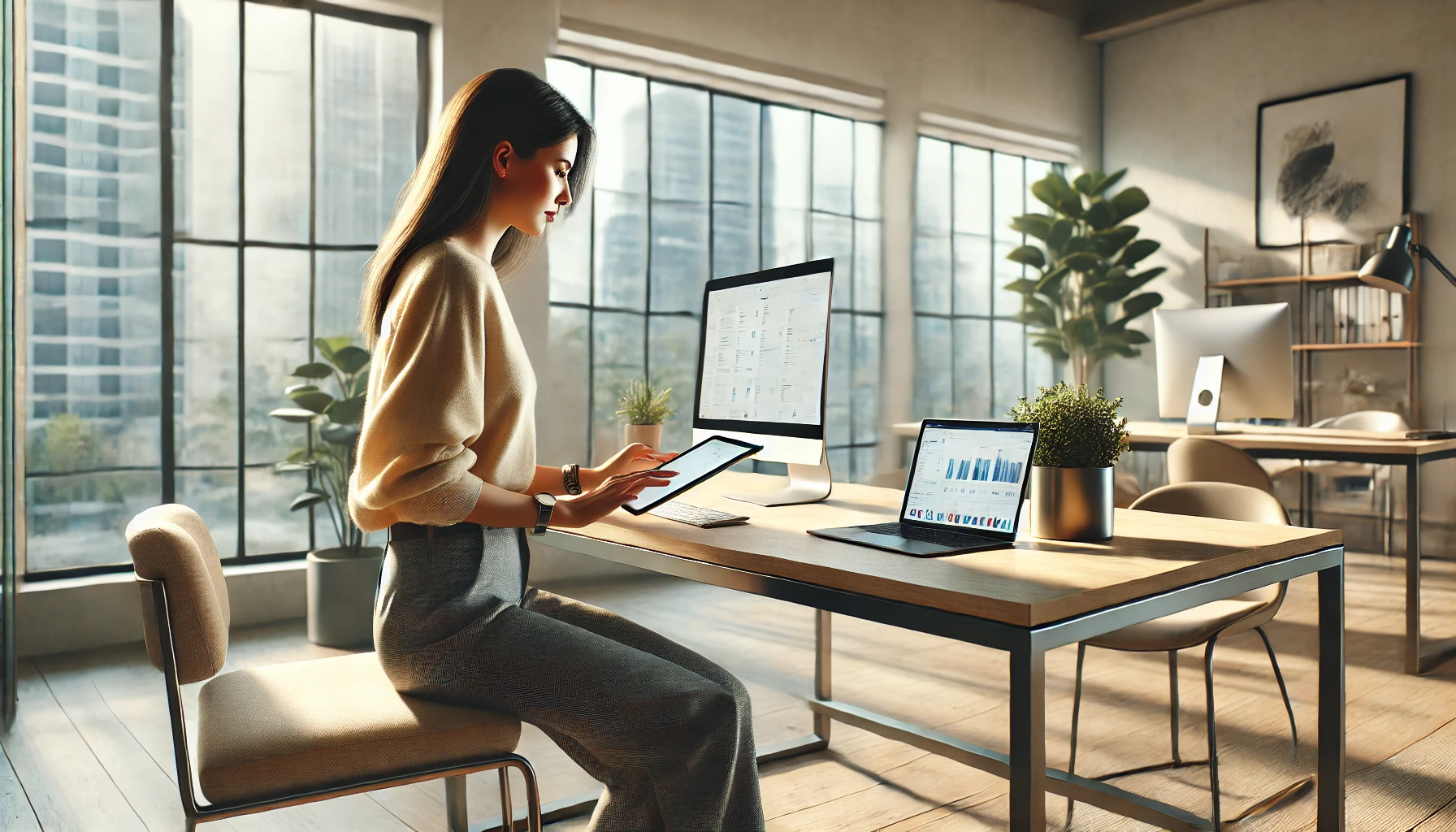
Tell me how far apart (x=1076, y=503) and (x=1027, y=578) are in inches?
13.8

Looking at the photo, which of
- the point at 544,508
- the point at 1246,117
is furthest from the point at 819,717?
the point at 1246,117

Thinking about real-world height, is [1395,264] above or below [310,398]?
above

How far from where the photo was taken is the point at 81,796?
2.30m

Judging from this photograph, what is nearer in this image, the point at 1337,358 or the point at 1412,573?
the point at 1412,573

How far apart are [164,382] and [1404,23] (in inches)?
264

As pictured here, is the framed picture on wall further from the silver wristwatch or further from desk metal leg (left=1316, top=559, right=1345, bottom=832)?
the silver wristwatch

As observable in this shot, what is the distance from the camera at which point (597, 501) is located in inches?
56.9

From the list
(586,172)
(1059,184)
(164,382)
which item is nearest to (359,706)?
(586,172)

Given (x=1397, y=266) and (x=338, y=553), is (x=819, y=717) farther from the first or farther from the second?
(x=1397, y=266)

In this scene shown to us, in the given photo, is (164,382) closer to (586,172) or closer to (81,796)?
(81,796)

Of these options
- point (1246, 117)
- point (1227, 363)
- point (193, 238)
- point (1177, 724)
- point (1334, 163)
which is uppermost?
point (1246, 117)

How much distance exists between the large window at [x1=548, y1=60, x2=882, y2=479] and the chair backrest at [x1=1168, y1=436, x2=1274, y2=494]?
2.22 m

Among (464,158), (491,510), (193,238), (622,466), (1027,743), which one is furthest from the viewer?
(193,238)

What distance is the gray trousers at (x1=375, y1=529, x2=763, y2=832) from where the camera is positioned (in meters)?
1.24
